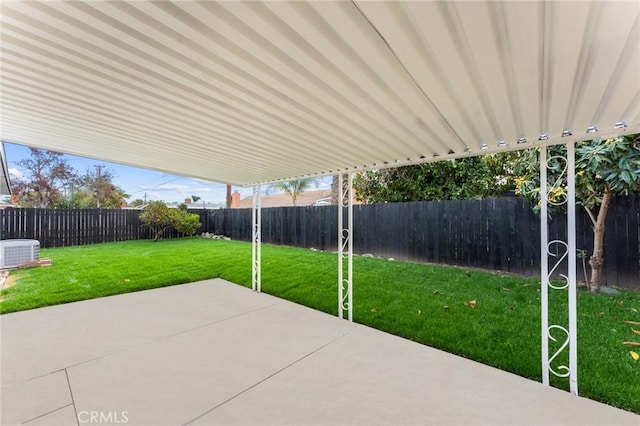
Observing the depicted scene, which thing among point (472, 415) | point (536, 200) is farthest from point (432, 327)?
point (536, 200)

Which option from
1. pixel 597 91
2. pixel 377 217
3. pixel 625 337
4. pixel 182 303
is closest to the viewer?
pixel 597 91

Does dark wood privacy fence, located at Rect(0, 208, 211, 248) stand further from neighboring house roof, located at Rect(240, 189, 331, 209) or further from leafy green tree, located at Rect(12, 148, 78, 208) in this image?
neighboring house roof, located at Rect(240, 189, 331, 209)

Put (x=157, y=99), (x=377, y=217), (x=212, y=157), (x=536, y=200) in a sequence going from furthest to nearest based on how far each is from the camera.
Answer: (x=377, y=217) → (x=536, y=200) → (x=212, y=157) → (x=157, y=99)

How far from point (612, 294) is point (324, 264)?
5.30 meters

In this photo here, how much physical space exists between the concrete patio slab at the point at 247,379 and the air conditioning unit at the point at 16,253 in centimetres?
401

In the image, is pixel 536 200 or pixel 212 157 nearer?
pixel 212 157

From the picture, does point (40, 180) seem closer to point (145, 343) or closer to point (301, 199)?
point (301, 199)

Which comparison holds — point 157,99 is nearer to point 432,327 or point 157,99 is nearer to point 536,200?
point 432,327

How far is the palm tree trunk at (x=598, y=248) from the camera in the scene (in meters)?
4.35

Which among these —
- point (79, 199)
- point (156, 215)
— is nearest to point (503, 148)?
point (156, 215)

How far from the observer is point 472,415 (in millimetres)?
1963

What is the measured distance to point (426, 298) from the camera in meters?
4.49

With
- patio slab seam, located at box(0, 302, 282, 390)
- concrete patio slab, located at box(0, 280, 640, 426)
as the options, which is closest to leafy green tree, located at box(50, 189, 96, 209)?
concrete patio slab, located at box(0, 280, 640, 426)

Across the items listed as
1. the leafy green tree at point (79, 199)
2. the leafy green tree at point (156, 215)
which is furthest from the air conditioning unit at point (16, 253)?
the leafy green tree at point (79, 199)
